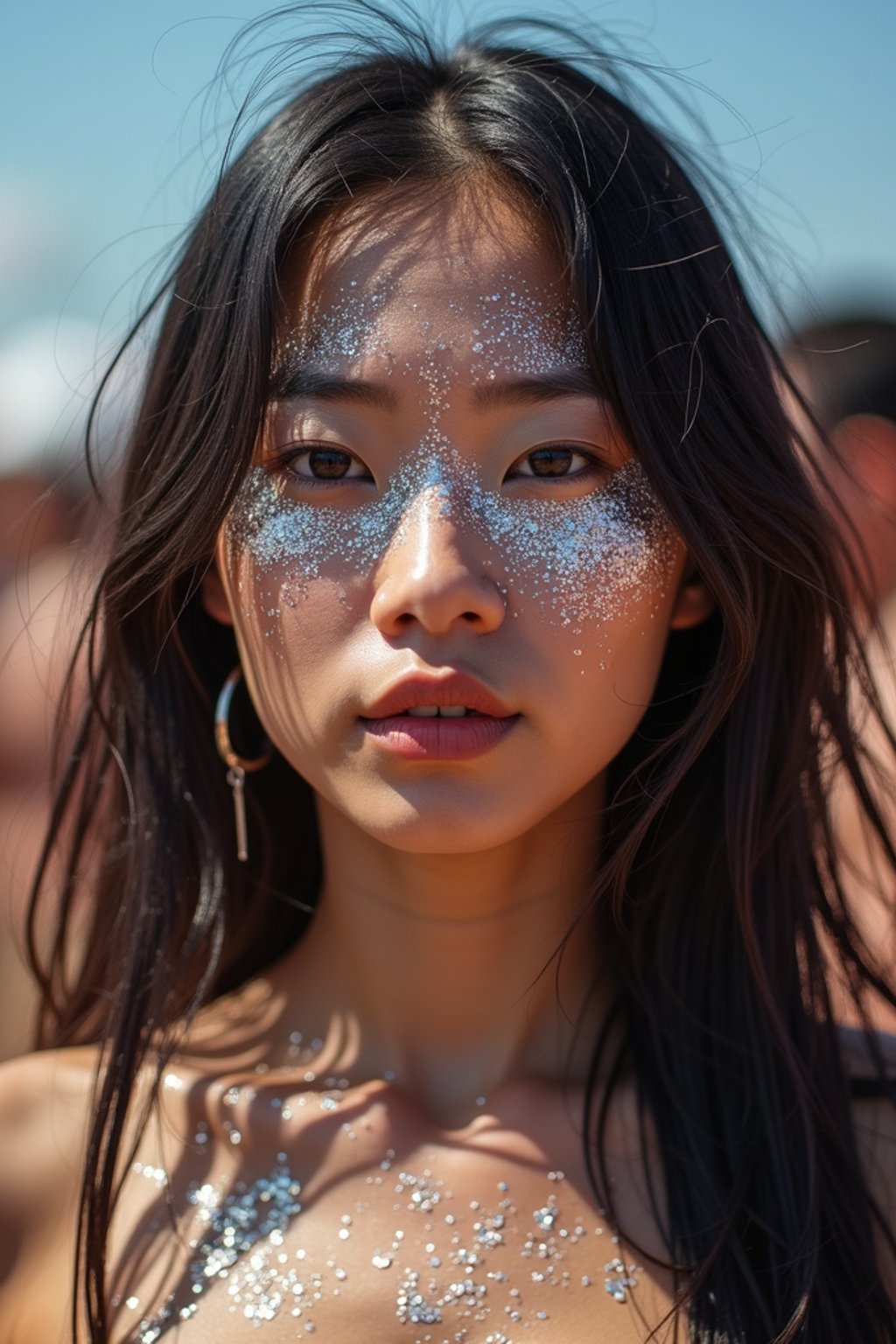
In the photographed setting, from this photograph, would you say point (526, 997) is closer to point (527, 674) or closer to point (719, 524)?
point (527, 674)

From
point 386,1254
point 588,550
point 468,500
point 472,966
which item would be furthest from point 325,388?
point 386,1254

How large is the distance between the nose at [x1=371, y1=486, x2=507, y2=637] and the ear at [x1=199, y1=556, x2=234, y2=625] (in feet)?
1.00

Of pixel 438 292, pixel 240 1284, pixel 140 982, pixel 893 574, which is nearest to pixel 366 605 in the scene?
pixel 438 292

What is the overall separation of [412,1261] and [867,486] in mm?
1210

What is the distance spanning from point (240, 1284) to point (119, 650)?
0.74 meters

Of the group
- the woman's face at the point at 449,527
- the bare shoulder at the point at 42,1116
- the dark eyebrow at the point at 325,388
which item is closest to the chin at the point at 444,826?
the woman's face at the point at 449,527

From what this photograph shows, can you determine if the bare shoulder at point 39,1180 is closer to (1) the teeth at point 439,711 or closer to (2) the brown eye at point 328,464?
(1) the teeth at point 439,711

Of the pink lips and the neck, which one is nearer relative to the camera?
the pink lips

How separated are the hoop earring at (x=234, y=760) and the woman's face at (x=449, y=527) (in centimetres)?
25

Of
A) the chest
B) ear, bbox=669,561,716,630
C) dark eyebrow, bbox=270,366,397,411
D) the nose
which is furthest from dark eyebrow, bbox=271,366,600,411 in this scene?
the chest

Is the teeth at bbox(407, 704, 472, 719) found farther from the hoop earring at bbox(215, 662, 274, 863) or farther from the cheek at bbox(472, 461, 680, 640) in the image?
the hoop earring at bbox(215, 662, 274, 863)

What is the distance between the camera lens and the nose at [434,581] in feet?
4.74

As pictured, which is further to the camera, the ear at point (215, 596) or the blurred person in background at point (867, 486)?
the blurred person in background at point (867, 486)

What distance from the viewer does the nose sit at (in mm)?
1444
